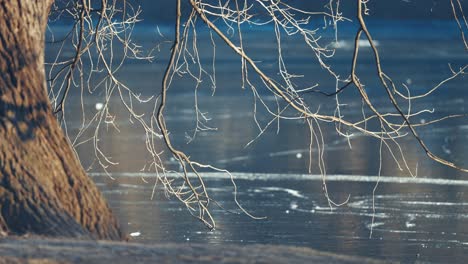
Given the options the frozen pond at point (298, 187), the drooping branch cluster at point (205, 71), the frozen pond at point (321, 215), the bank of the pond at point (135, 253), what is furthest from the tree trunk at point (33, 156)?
the frozen pond at point (321, 215)

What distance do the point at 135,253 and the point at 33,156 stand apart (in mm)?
1254

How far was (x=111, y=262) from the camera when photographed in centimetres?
661

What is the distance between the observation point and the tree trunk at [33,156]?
7637 mm

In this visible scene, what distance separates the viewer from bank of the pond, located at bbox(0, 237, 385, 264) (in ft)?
21.8

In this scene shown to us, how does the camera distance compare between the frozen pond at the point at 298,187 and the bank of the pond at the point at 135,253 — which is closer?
the bank of the pond at the point at 135,253

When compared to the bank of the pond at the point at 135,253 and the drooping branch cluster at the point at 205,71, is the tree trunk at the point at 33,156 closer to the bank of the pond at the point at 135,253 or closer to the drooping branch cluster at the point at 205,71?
the bank of the pond at the point at 135,253

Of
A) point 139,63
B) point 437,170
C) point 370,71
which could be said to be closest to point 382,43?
point 139,63

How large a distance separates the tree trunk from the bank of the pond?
14.3 inches

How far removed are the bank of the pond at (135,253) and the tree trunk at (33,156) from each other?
36 centimetres

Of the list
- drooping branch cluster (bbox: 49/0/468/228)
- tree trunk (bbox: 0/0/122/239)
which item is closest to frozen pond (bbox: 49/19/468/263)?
drooping branch cluster (bbox: 49/0/468/228)

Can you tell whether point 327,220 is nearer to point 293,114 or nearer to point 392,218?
point 392,218

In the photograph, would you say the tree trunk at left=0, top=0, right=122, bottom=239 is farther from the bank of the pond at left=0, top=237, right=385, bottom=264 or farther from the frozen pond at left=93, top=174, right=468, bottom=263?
the frozen pond at left=93, top=174, right=468, bottom=263

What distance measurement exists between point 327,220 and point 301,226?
0.45 meters

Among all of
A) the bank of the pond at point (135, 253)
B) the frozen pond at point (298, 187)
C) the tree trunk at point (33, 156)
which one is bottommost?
the frozen pond at point (298, 187)
